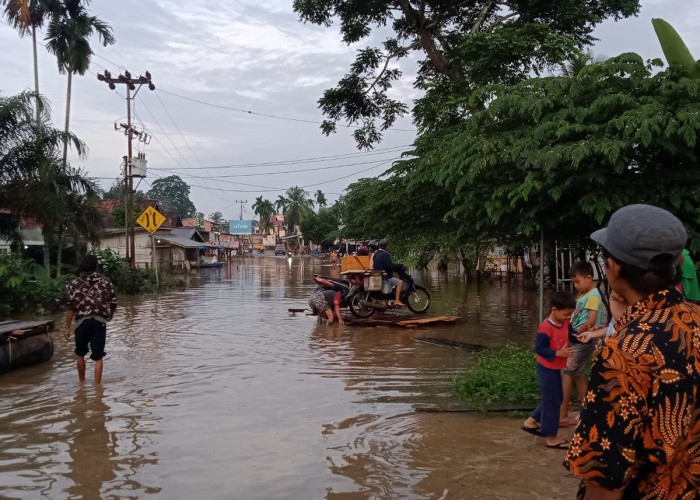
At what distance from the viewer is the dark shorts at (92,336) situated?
26.8 feet

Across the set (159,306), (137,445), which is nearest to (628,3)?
(159,306)

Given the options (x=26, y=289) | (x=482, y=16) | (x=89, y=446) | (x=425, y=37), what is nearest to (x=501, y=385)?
(x=89, y=446)

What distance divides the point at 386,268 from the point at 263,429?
7962 millimetres

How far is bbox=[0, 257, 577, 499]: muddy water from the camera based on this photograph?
4.65m

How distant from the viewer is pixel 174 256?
50281mm

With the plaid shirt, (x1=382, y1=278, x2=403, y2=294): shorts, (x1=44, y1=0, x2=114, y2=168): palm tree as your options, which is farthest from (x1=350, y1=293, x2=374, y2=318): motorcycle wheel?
(x1=44, y1=0, x2=114, y2=168): palm tree

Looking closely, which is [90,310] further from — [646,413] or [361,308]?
[646,413]

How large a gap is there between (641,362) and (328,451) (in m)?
4.05

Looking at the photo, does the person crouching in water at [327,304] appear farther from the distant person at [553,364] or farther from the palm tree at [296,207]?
the palm tree at [296,207]

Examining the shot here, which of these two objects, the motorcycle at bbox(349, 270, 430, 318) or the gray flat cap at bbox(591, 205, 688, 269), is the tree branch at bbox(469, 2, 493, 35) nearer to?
the motorcycle at bbox(349, 270, 430, 318)

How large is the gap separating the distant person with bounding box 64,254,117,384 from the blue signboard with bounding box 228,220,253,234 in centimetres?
9614

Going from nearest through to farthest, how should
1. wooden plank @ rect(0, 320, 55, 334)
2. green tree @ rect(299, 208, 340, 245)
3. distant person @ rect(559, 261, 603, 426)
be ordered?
distant person @ rect(559, 261, 603, 426) < wooden plank @ rect(0, 320, 55, 334) < green tree @ rect(299, 208, 340, 245)

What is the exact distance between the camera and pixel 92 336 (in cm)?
822

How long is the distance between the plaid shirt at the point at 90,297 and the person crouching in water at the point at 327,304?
6.32 meters
